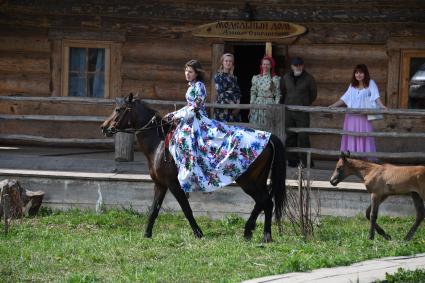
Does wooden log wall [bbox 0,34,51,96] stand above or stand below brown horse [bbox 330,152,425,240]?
above

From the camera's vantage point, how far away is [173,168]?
11469 mm

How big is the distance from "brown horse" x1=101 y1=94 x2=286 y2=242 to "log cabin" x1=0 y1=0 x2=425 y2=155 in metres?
4.59

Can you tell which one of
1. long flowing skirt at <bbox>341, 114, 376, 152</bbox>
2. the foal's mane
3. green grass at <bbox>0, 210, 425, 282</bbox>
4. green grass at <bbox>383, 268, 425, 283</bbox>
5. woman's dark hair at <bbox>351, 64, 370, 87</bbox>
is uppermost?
woman's dark hair at <bbox>351, 64, 370, 87</bbox>

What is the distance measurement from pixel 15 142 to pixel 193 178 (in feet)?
20.9

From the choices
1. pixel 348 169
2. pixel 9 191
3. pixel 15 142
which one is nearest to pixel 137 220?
pixel 9 191

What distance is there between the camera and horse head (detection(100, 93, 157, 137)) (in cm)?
1162

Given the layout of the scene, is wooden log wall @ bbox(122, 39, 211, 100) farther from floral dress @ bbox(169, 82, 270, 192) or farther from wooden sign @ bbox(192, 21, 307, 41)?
floral dress @ bbox(169, 82, 270, 192)

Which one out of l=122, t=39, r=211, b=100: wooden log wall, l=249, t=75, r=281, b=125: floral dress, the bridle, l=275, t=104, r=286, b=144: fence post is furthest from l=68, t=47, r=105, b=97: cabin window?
the bridle

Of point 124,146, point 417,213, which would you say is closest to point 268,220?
point 417,213

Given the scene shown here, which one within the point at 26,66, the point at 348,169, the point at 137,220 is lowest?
the point at 137,220

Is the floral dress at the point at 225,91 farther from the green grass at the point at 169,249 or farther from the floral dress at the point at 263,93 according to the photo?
the green grass at the point at 169,249

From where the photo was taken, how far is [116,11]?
16.4m

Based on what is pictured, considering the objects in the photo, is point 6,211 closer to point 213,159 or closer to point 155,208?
point 155,208

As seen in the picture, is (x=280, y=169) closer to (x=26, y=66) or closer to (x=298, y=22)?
(x=298, y=22)
